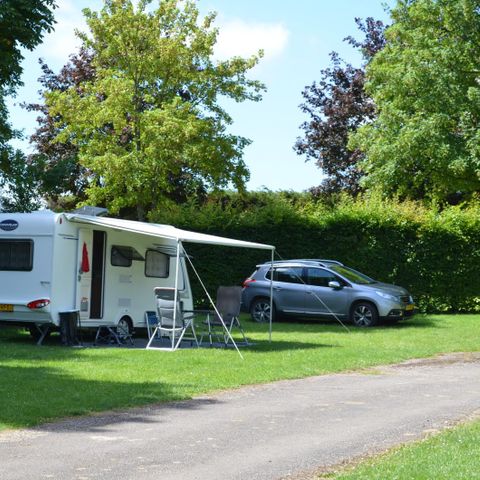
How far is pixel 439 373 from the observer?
45.0ft

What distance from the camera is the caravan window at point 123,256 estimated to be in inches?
720

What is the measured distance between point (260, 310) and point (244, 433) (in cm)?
1454

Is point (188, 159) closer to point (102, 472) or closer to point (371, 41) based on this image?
point (371, 41)

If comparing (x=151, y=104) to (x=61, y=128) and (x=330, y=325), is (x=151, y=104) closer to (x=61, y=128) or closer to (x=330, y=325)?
(x=61, y=128)

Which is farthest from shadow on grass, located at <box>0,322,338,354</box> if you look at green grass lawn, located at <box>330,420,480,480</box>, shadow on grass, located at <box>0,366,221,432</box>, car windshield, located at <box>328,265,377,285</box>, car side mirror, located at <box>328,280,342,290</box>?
green grass lawn, located at <box>330,420,480,480</box>

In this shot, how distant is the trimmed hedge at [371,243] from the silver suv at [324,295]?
276cm

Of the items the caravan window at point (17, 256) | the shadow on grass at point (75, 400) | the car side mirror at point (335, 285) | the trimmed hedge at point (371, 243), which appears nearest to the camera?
the shadow on grass at point (75, 400)

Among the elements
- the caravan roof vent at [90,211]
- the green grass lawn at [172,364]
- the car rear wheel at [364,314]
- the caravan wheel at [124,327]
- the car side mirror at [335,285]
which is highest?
the caravan roof vent at [90,211]

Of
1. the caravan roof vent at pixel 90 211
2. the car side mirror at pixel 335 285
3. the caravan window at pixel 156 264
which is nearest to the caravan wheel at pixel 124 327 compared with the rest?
the caravan window at pixel 156 264

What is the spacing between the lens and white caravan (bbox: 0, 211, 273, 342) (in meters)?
16.8

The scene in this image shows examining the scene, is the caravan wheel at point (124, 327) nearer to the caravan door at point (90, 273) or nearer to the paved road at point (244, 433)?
the caravan door at point (90, 273)

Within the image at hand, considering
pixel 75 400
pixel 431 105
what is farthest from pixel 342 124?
pixel 75 400

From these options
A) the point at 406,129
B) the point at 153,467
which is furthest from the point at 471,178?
the point at 153,467

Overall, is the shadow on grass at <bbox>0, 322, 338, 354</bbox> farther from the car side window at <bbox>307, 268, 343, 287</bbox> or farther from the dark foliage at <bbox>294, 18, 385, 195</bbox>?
the dark foliage at <bbox>294, 18, 385, 195</bbox>
